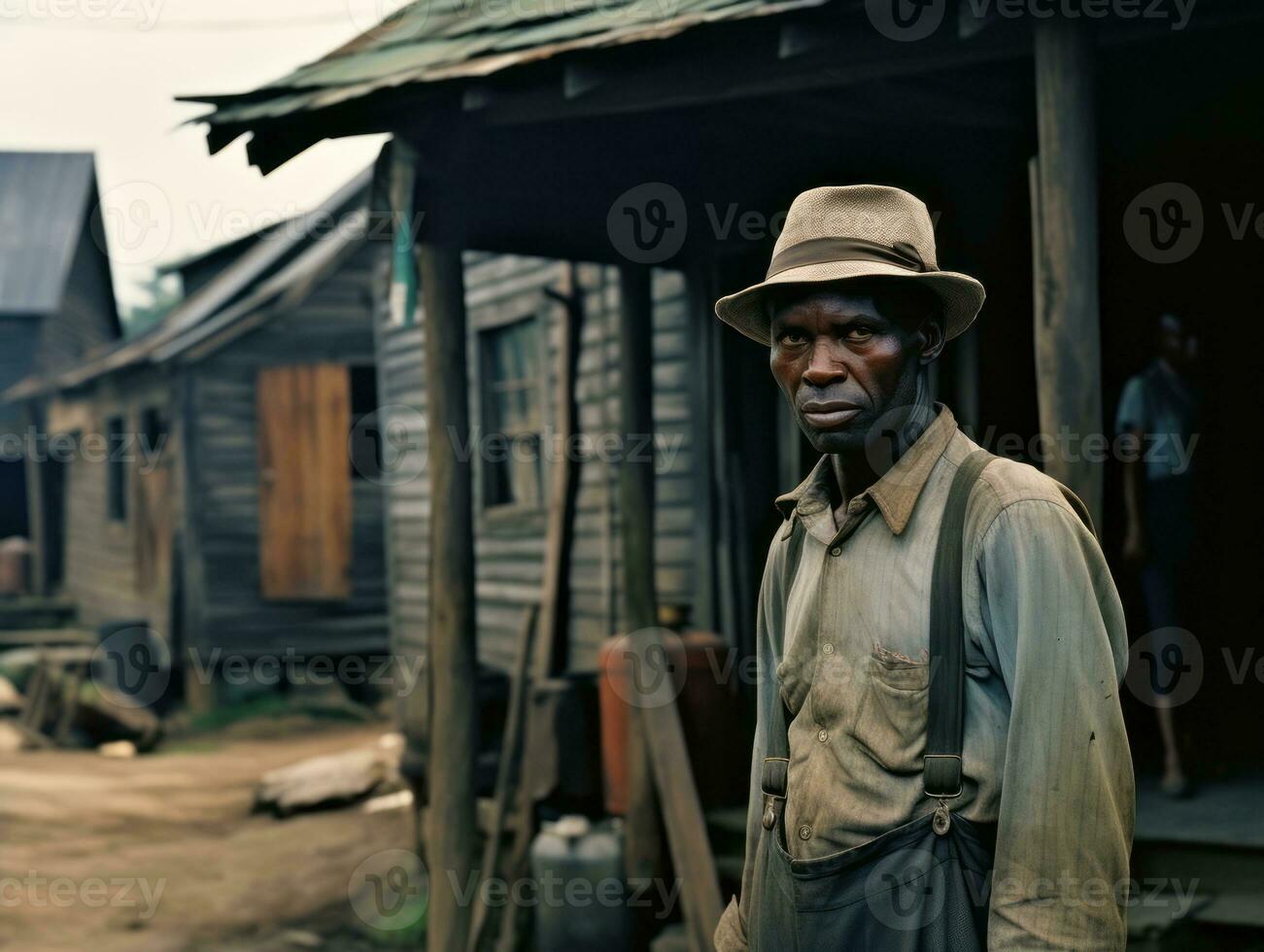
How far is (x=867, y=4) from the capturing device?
4.11 meters

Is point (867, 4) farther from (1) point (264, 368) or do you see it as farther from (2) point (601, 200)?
(1) point (264, 368)

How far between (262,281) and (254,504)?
3516 millimetres

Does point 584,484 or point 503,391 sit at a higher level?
point 503,391

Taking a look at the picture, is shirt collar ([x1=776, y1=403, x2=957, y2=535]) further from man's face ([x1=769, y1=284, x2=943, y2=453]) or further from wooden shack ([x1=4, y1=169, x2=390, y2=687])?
wooden shack ([x1=4, y1=169, x2=390, y2=687])

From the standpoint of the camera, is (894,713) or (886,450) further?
(886,450)

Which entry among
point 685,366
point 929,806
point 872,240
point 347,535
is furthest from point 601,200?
point 347,535

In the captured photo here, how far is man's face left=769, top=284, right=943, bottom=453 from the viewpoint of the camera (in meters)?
2.26

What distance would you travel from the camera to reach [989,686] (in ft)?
7.00

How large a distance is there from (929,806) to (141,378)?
57.2 ft

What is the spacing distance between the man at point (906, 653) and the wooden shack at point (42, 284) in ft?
75.0

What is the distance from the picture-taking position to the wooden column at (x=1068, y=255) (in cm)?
393

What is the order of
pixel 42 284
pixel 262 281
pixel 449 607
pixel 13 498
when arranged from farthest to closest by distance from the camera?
pixel 13 498 < pixel 42 284 < pixel 262 281 < pixel 449 607

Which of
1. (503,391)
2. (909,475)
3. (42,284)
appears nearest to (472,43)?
(909,475)

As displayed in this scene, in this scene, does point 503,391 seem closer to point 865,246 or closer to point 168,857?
point 168,857
